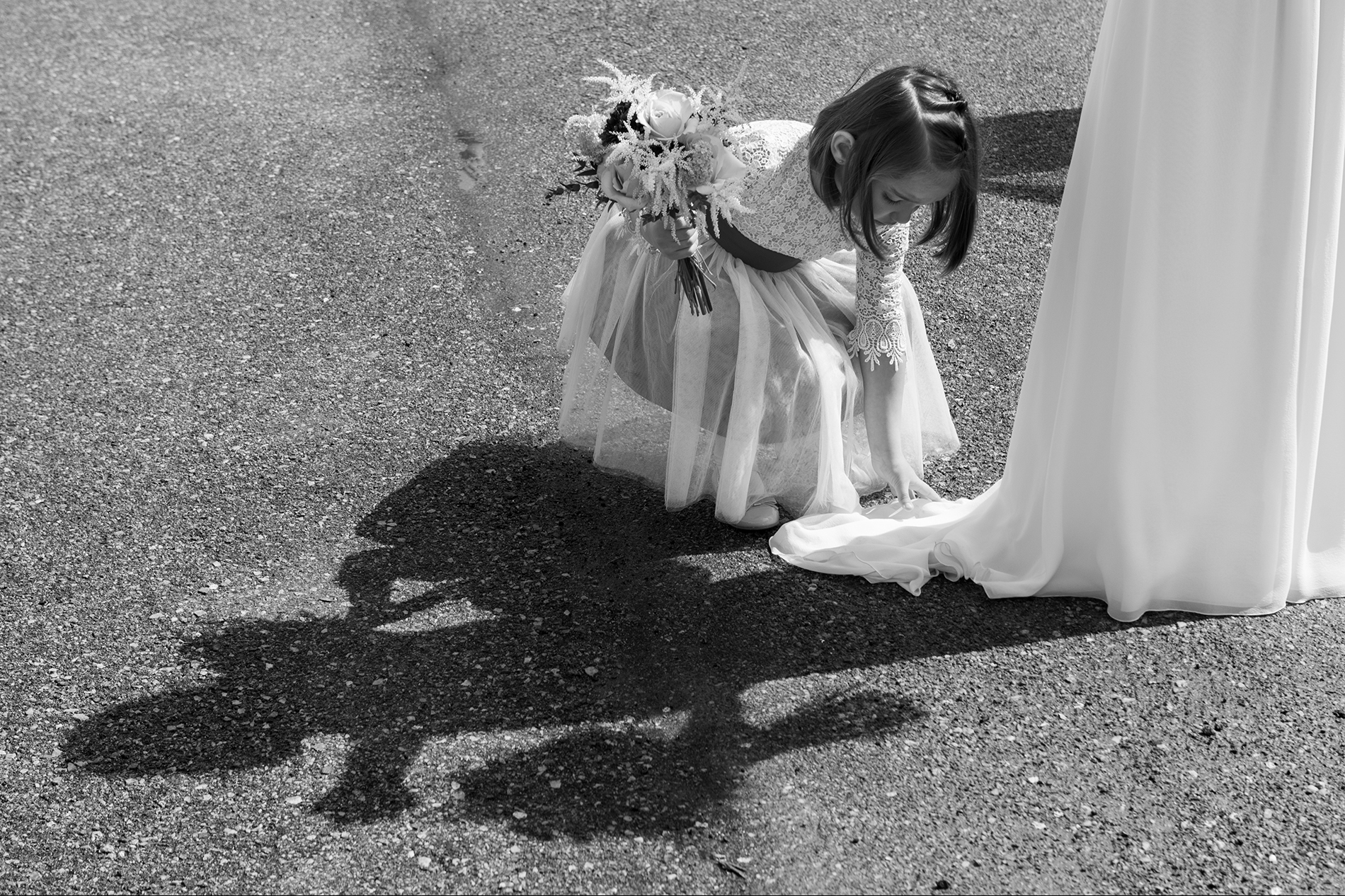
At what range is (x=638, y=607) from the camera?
304cm

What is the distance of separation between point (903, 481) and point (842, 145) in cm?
87

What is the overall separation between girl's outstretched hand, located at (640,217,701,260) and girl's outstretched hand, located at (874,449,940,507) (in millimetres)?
746

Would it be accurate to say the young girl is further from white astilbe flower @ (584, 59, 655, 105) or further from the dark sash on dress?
white astilbe flower @ (584, 59, 655, 105)

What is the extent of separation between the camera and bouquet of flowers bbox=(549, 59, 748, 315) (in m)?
2.89

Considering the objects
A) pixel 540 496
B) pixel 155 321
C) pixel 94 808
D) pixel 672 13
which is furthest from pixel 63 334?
pixel 672 13

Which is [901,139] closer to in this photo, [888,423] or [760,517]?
[888,423]

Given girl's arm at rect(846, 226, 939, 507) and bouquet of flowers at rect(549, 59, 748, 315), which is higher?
bouquet of flowers at rect(549, 59, 748, 315)

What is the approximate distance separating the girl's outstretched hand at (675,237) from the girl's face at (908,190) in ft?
1.48

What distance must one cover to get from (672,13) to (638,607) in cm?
421

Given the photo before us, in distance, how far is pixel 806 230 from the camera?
3082 mm

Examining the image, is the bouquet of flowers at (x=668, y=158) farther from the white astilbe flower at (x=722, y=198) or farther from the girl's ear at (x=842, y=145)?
the girl's ear at (x=842, y=145)

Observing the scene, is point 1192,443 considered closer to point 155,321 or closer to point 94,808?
point 94,808

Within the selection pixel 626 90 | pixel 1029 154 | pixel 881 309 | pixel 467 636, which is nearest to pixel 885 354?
pixel 881 309

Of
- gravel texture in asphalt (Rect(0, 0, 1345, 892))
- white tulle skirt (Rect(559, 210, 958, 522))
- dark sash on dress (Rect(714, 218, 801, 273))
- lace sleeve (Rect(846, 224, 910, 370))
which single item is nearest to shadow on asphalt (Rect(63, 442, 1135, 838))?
gravel texture in asphalt (Rect(0, 0, 1345, 892))
